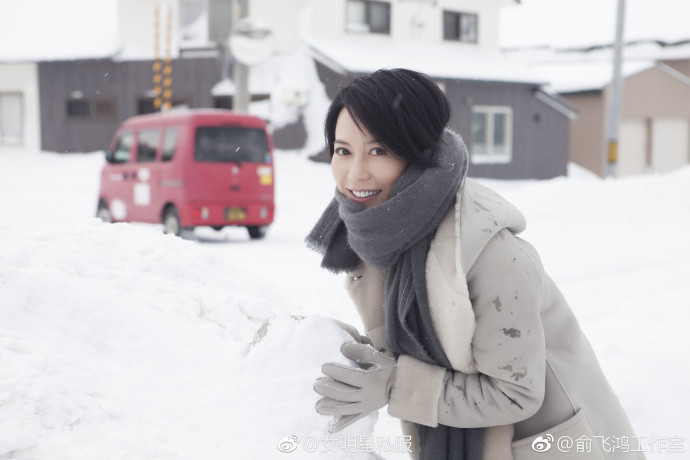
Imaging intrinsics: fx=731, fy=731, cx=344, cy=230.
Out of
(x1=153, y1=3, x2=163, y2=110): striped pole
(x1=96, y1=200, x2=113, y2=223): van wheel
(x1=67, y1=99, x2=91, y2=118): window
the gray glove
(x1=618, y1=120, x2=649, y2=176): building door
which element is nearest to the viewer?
the gray glove

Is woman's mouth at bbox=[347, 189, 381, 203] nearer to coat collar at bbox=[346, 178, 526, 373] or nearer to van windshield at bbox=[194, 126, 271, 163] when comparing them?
coat collar at bbox=[346, 178, 526, 373]

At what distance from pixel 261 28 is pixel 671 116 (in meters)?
18.2

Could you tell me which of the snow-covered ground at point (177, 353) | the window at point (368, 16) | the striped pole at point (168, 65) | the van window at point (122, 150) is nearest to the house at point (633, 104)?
the window at point (368, 16)

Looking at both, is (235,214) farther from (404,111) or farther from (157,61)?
(157,61)

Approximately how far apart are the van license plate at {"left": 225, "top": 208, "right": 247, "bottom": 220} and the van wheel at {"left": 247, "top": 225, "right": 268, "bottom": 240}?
550 millimetres

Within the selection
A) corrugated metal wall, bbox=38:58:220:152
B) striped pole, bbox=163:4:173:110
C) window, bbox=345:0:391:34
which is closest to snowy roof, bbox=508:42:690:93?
window, bbox=345:0:391:34

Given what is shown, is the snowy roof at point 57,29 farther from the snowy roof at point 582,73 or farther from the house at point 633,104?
the house at point 633,104

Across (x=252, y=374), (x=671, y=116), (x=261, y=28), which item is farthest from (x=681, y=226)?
(x=671, y=116)

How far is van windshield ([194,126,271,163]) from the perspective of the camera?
1013 cm

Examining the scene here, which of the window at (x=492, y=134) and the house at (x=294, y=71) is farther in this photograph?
the window at (x=492, y=134)

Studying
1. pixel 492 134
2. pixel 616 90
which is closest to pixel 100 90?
pixel 492 134

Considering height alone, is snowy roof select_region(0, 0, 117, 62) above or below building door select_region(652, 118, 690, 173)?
above

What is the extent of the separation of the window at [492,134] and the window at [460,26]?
2743 mm

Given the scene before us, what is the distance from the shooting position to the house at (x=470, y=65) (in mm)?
20844
